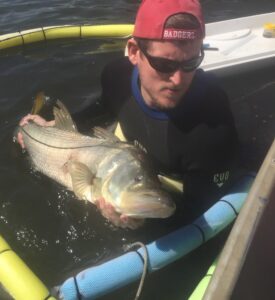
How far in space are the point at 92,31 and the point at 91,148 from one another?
5.25 meters

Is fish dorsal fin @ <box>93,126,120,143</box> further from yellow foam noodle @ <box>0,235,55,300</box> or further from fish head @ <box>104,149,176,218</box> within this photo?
yellow foam noodle @ <box>0,235,55,300</box>

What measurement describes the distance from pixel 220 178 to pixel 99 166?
0.97 metres

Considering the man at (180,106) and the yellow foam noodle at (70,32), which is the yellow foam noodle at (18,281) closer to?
the man at (180,106)

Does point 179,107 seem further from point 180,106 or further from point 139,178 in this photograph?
point 139,178

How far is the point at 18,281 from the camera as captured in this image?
3059 mm

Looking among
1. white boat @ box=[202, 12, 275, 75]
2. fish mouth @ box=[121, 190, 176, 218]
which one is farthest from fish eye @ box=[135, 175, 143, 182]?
→ white boat @ box=[202, 12, 275, 75]

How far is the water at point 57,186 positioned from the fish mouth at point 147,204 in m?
1.05

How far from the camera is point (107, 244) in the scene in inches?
160

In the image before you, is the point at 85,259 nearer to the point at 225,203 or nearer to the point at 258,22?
the point at 225,203

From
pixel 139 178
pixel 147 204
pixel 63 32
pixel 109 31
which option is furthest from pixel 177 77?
pixel 63 32

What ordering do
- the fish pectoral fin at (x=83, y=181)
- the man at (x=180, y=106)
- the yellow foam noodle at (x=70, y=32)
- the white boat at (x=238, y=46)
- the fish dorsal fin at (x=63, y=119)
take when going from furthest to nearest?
the yellow foam noodle at (x=70, y=32), the white boat at (x=238, y=46), the fish dorsal fin at (x=63, y=119), the fish pectoral fin at (x=83, y=181), the man at (x=180, y=106)

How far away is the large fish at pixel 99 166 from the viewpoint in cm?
280

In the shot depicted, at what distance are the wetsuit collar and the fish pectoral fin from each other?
0.71 meters

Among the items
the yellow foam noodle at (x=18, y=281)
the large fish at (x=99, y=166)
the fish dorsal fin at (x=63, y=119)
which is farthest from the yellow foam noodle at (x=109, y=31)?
the yellow foam noodle at (x=18, y=281)
